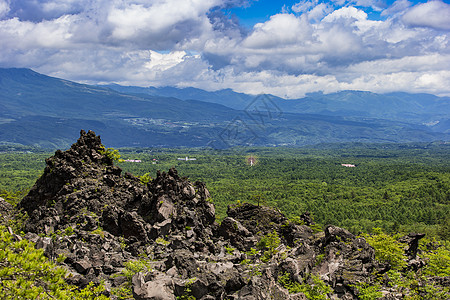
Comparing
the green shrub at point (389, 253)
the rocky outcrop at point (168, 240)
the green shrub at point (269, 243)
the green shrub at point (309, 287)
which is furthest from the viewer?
the green shrub at point (269, 243)

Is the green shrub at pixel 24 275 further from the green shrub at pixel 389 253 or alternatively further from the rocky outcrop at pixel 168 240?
the green shrub at pixel 389 253

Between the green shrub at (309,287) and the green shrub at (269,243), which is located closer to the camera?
the green shrub at (309,287)

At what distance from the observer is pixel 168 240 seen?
30.2 metres

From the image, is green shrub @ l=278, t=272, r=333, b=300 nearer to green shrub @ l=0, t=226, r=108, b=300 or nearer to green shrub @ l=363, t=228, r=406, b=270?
green shrub @ l=363, t=228, r=406, b=270

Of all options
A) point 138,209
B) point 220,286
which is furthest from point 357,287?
point 138,209

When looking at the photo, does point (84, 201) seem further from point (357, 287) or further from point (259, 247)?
point (357, 287)

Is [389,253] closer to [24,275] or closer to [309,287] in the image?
[309,287]

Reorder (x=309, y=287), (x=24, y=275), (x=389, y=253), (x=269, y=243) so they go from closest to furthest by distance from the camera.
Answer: (x=24, y=275)
(x=309, y=287)
(x=389, y=253)
(x=269, y=243)

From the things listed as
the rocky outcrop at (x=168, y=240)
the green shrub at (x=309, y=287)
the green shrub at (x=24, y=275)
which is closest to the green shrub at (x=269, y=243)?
the rocky outcrop at (x=168, y=240)

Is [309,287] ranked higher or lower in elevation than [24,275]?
lower

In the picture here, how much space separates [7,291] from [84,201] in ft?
60.5

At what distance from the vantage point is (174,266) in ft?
76.1

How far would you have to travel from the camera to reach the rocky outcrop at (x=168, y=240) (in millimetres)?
21209

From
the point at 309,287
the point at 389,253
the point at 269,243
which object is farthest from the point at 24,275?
the point at 389,253
